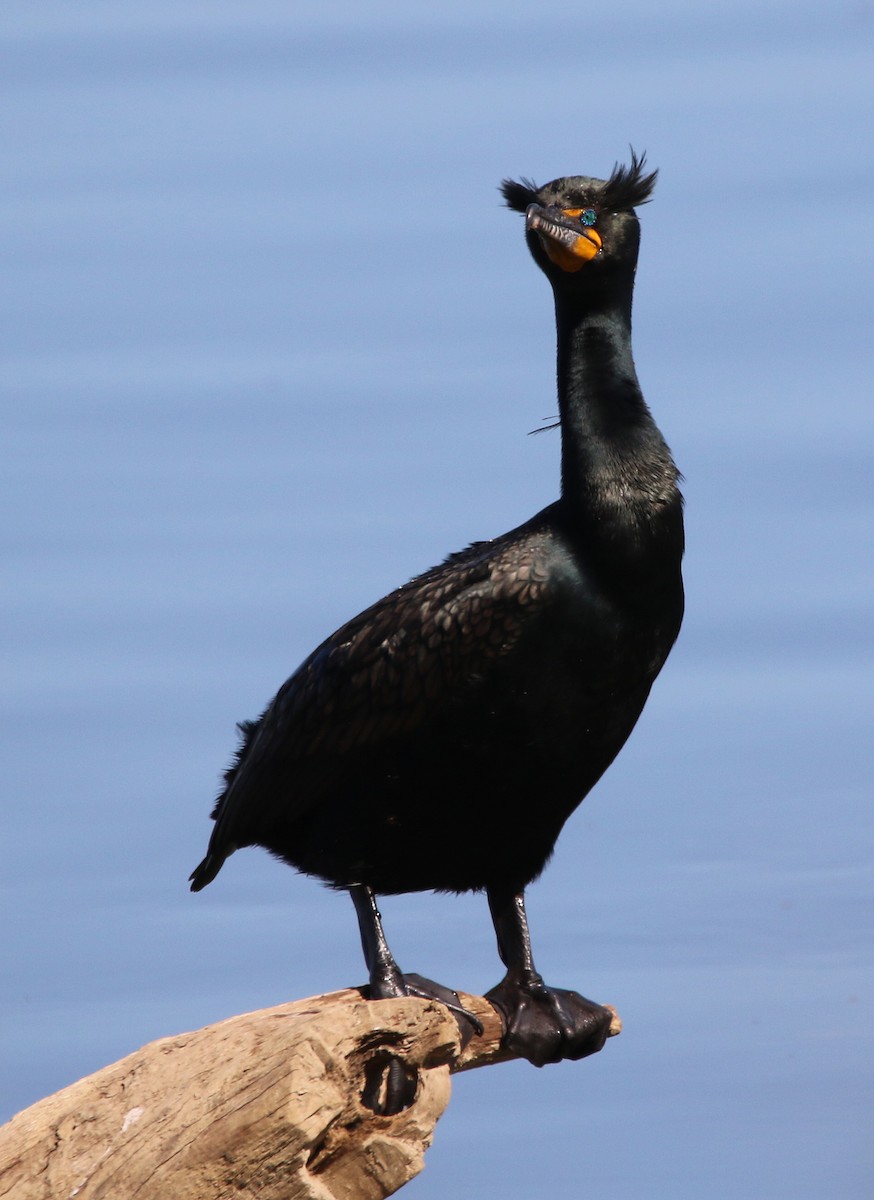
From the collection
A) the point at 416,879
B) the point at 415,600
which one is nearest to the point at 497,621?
the point at 415,600

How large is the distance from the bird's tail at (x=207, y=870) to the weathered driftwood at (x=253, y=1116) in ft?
4.39

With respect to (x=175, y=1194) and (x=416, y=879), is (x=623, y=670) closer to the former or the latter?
(x=416, y=879)

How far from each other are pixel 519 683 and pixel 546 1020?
4.61ft

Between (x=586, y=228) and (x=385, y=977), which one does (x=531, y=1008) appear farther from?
(x=586, y=228)

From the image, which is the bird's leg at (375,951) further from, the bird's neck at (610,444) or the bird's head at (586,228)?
the bird's head at (586,228)

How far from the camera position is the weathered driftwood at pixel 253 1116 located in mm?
7199

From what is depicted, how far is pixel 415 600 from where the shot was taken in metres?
8.40

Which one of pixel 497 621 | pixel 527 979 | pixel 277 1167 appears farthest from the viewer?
pixel 527 979

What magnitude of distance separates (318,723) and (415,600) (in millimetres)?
587

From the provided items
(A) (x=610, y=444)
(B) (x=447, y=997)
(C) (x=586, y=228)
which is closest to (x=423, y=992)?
(B) (x=447, y=997)

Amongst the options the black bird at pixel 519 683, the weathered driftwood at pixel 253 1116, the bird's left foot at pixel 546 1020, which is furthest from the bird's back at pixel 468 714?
the weathered driftwood at pixel 253 1116

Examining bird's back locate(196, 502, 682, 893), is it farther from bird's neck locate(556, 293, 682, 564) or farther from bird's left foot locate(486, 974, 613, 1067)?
bird's left foot locate(486, 974, 613, 1067)

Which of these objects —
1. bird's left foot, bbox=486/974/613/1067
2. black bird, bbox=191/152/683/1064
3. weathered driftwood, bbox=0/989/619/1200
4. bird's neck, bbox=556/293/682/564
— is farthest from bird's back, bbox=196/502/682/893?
weathered driftwood, bbox=0/989/619/1200

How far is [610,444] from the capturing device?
8266 mm
